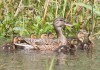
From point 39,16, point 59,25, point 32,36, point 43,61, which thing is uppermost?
point 39,16

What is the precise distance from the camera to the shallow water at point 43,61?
8.02m

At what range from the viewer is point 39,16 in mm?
12094

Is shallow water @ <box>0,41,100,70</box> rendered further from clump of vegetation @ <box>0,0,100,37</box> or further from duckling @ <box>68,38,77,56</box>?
clump of vegetation @ <box>0,0,100,37</box>

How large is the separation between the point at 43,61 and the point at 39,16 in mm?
3547

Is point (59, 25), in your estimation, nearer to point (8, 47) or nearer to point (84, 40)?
point (84, 40)

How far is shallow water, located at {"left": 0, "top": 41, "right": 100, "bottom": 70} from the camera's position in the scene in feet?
26.3

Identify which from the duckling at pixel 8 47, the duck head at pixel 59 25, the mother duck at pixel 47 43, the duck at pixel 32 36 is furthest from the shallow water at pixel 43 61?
the duck head at pixel 59 25

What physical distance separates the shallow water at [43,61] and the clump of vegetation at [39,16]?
4.71 ft

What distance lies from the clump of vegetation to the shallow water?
1434 millimetres

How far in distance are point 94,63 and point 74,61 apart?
416mm

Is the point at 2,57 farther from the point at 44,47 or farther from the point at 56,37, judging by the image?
the point at 56,37

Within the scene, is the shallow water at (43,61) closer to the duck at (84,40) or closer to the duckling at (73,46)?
the duckling at (73,46)

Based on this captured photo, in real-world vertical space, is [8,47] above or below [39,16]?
below

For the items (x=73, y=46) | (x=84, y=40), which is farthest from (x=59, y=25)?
(x=73, y=46)
